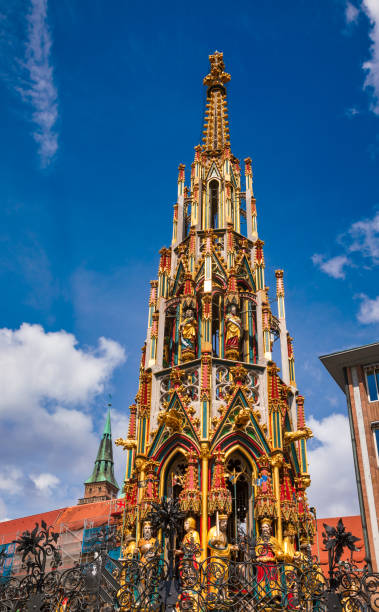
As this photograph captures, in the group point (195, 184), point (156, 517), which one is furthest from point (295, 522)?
point (195, 184)

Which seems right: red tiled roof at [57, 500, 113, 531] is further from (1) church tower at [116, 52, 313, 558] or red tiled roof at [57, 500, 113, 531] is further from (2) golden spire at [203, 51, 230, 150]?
(2) golden spire at [203, 51, 230, 150]

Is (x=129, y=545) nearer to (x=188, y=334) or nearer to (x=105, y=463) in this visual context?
(x=188, y=334)

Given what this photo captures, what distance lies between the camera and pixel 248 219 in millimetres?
32500

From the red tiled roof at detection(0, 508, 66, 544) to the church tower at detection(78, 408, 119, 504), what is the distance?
117 feet

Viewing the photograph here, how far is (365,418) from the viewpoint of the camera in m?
22.7

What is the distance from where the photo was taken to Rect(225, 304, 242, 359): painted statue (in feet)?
86.6

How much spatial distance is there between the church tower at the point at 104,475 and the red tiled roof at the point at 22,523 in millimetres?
35626

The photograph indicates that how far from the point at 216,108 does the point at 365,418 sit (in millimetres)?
21482

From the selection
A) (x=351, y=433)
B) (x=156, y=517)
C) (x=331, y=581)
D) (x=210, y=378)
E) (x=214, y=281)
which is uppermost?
(x=214, y=281)

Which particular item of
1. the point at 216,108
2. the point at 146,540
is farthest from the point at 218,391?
the point at 216,108

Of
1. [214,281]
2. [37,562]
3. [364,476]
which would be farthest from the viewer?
[214,281]

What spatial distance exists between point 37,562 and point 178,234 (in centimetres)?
1952

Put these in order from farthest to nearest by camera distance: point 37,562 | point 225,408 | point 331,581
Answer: point 225,408
point 37,562
point 331,581

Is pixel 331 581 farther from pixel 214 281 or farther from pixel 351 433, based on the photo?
pixel 214 281
